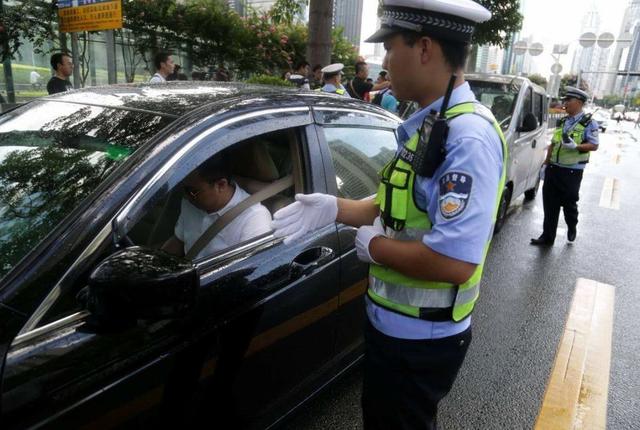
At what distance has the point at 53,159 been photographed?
1.68m

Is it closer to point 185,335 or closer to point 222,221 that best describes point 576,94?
point 222,221

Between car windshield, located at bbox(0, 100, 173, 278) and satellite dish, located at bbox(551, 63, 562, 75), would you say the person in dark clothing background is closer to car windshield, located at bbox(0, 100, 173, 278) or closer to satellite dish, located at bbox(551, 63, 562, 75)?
car windshield, located at bbox(0, 100, 173, 278)

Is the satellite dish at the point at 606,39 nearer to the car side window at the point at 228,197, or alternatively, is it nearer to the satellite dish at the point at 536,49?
the satellite dish at the point at 536,49

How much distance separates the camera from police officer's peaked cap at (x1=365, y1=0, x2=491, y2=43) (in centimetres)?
122

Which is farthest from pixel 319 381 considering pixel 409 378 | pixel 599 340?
pixel 599 340

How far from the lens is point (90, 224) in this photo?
1.30m

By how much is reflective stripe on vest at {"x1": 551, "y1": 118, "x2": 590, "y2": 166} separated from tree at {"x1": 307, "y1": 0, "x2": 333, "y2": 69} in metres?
4.13

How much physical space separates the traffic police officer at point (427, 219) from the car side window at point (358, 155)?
2.50 feet

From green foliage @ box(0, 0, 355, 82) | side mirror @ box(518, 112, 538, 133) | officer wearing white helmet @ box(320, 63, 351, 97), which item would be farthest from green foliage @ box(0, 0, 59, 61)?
side mirror @ box(518, 112, 538, 133)

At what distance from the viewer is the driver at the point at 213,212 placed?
181 centimetres

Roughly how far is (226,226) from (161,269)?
2.37 ft

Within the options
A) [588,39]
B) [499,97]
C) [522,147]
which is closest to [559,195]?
[522,147]

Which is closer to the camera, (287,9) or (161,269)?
(161,269)

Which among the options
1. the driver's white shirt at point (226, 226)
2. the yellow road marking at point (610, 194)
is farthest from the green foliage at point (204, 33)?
the driver's white shirt at point (226, 226)
